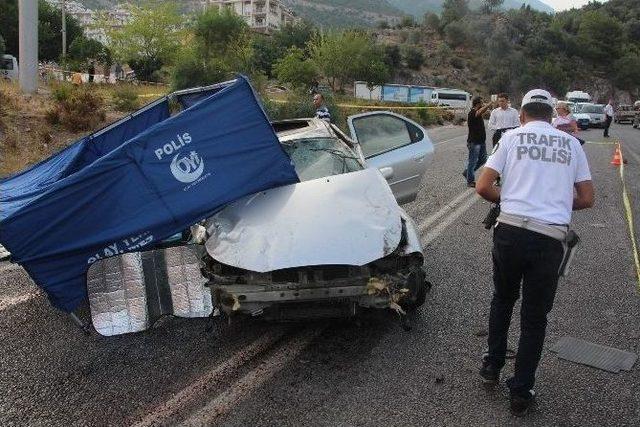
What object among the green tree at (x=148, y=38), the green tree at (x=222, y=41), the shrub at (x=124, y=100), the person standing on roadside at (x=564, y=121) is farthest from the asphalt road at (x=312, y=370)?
the green tree at (x=148, y=38)

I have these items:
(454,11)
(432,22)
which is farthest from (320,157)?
(454,11)

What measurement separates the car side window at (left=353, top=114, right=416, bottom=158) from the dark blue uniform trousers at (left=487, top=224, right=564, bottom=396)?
384cm

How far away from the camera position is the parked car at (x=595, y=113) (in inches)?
1401

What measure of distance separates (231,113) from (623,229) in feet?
19.5

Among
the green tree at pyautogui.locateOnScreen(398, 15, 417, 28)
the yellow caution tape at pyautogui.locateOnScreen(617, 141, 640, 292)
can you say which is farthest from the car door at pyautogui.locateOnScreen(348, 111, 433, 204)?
the green tree at pyautogui.locateOnScreen(398, 15, 417, 28)

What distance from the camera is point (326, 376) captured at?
3.83 metres

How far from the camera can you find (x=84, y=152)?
6.81 metres

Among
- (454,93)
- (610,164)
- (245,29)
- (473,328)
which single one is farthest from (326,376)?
(454,93)

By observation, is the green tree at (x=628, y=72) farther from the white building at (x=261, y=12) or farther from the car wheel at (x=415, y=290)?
the car wheel at (x=415, y=290)

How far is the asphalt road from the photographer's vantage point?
337cm

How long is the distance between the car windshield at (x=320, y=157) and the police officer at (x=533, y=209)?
218 centimetres

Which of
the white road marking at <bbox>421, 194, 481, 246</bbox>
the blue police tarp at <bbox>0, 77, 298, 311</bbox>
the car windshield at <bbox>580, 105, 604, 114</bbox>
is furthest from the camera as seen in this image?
the car windshield at <bbox>580, 105, 604, 114</bbox>

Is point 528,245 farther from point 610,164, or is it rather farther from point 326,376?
point 610,164

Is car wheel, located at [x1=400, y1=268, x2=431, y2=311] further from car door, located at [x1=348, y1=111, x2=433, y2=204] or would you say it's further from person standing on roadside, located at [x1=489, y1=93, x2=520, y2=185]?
person standing on roadside, located at [x1=489, y1=93, x2=520, y2=185]
